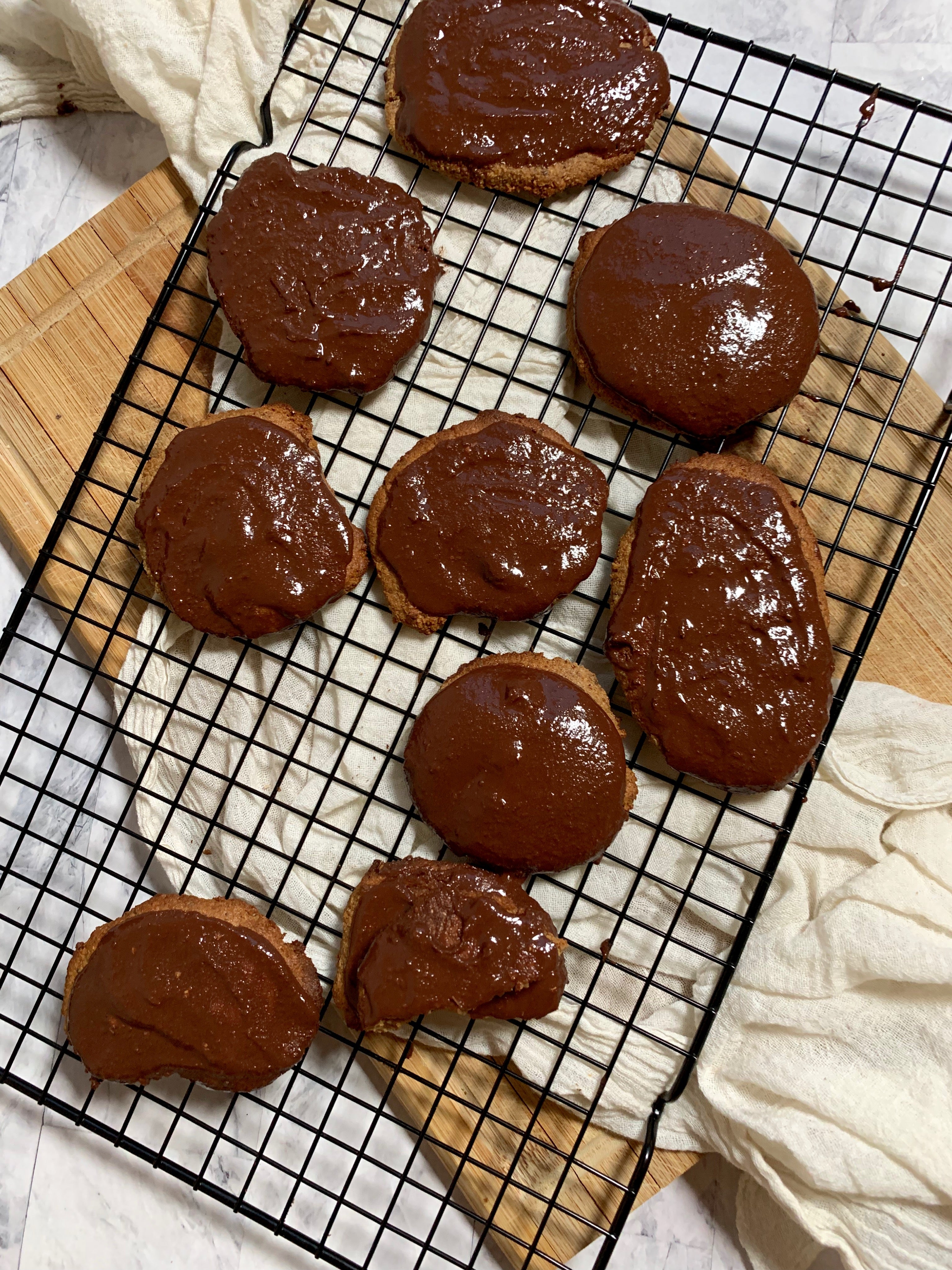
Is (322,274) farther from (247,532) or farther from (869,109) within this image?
(869,109)

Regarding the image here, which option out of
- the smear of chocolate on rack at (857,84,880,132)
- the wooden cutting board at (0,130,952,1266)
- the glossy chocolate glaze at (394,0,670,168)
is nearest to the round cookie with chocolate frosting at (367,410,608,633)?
the wooden cutting board at (0,130,952,1266)

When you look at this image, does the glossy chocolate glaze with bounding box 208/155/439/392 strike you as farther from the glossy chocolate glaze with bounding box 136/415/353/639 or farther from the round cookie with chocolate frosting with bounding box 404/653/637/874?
the round cookie with chocolate frosting with bounding box 404/653/637/874

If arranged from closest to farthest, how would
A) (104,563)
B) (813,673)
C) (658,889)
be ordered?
(813,673) < (658,889) < (104,563)

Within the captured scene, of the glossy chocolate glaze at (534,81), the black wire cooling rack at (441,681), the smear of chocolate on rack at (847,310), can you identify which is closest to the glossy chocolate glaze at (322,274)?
the black wire cooling rack at (441,681)

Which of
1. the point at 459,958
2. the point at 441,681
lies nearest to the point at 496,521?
the point at 441,681

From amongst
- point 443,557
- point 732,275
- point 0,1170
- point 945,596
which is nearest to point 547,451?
point 443,557

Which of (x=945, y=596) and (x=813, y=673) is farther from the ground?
(x=813, y=673)

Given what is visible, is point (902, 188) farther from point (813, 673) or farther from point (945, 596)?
point (813, 673)
